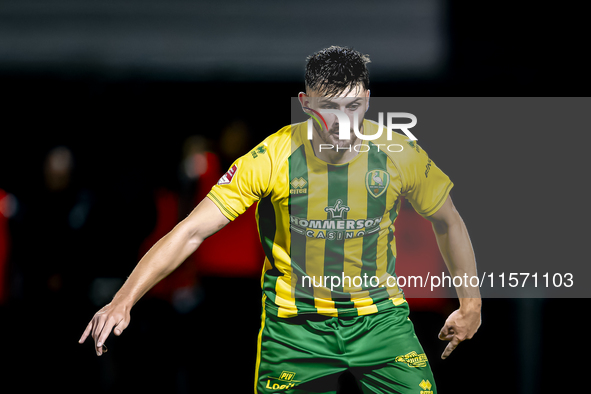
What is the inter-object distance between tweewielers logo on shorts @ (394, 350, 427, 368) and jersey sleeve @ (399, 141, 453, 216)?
704 millimetres

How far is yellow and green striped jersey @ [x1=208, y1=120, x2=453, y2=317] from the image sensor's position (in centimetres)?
248

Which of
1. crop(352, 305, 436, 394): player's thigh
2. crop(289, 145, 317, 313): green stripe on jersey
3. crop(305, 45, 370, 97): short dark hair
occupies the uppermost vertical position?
crop(305, 45, 370, 97): short dark hair

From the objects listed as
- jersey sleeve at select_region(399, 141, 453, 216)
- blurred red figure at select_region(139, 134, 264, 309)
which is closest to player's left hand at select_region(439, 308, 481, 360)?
jersey sleeve at select_region(399, 141, 453, 216)

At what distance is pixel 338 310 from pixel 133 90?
107 inches

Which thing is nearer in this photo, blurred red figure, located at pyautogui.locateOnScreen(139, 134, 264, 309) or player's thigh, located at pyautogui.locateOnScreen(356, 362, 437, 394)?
player's thigh, located at pyautogui.locateOnScreen(356, 362, 437, 394)

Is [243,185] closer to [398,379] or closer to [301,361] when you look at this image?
[301,361]

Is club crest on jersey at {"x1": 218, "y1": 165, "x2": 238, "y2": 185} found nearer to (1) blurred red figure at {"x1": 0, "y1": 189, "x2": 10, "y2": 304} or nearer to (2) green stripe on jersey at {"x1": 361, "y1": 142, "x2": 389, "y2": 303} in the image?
(2) green stripe on jersey at {"x1": 361, "y1": 142, "x2": 389, "y2": 303}

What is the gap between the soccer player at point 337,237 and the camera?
2381 millimetres

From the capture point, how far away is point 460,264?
2.56m

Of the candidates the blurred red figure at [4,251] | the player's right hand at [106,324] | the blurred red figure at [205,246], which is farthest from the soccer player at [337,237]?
the blurred red figure at [4,251]

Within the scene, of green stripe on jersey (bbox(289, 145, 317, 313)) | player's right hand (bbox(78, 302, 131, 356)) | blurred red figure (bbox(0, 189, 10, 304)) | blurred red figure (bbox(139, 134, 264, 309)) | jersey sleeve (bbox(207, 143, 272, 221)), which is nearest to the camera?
player's right hand (bbox(78, 302, 131, 356))

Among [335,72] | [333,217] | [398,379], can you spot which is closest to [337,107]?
[335,72]

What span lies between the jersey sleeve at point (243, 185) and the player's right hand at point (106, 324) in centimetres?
61

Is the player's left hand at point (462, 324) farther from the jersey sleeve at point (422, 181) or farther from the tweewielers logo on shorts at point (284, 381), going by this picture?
the tweewielers logo on shorts at point (284, 381)
